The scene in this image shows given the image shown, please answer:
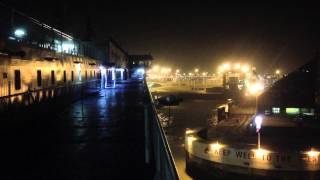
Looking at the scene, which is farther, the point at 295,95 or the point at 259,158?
the point at 295,95

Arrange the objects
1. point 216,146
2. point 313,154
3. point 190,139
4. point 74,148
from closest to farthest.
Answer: point 74,148
point 313,154
point 216,146
point 190,139

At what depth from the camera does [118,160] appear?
352 inches

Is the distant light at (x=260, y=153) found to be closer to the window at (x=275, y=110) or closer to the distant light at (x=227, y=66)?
the window at (x=275, y=110)

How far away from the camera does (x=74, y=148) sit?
403 inches

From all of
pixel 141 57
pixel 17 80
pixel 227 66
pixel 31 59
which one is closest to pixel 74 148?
pixel 17 80

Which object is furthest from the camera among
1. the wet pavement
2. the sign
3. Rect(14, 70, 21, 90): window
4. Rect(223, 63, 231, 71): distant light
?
Rect(223, 63, 231, 71): distant light

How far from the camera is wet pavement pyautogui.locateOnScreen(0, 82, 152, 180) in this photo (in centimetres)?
794

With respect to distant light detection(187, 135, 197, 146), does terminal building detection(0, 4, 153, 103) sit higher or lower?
higher

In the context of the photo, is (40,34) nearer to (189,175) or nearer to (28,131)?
(28,131)

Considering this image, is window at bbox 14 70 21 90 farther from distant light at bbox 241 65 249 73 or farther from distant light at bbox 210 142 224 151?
distant light at bbox 241 65 249 73

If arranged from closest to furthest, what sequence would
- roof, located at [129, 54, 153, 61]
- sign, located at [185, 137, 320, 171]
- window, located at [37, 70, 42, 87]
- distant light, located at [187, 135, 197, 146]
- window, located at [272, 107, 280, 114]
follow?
window, located at [37, 70, 42, 87], sign, located at [185, 137, 320, 171], distant light, located at [187, 135, 197, 146], window, located at [272, 107, 280, 114], roof, located at [129, 54, 153, 61]

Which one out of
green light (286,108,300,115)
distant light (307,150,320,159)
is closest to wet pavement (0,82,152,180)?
distant light (307,150,320,159)

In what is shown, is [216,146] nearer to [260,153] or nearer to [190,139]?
[190,139]

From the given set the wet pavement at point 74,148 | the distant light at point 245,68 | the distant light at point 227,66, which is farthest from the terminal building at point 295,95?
the distant light at point 227,66
